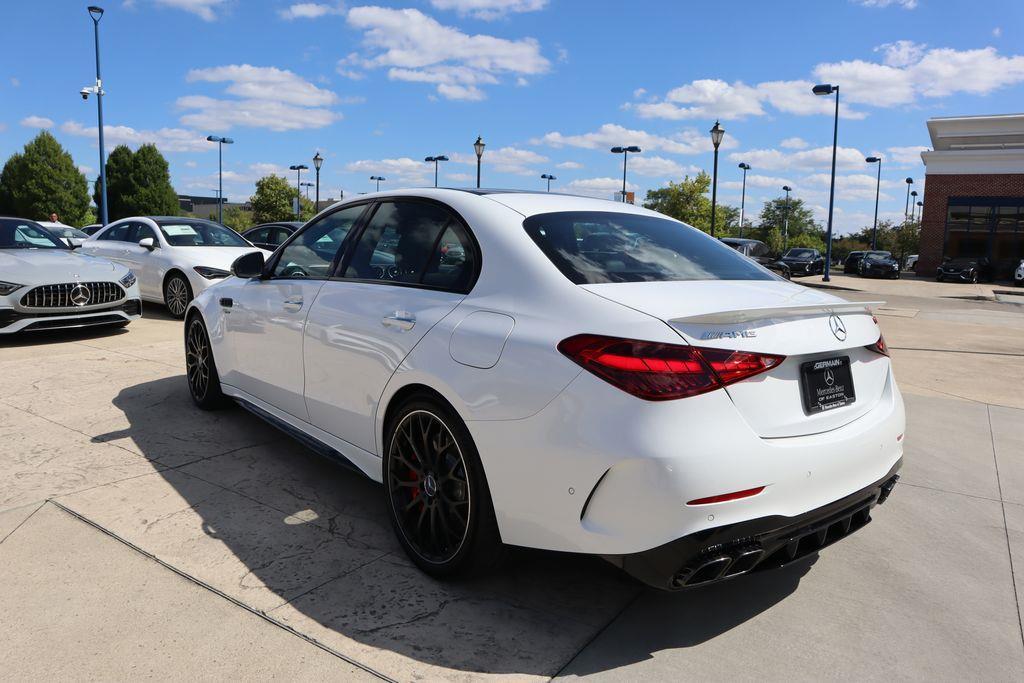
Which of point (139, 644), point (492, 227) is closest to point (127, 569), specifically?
point (139, 644)

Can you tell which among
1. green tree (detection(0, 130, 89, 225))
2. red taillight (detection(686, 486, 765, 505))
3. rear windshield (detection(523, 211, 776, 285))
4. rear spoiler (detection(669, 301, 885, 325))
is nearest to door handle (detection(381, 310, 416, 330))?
rear windshield (detection(523, 211, 776, 285))

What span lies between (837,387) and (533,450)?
3.77 ft

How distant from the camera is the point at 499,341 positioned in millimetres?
2709

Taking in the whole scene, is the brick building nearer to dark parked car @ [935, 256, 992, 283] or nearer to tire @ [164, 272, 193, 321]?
dark parked car @ [935, 256, 992, 283]

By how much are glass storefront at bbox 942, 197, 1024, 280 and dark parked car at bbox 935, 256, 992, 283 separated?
0.80 m

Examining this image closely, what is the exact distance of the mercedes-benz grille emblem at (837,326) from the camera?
8.98 feet

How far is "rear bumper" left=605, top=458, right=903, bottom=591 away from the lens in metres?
2.34

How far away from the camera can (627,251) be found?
3096 millimetres

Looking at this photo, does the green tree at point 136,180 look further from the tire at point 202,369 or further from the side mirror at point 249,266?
the side mirror at point 249,266

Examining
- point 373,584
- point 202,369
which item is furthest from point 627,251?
point 202,369

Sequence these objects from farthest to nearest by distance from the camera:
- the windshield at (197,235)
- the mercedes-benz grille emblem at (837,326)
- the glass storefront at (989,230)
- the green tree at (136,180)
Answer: the green tree at (136,180)
the glass storefront at (989,230)
the windshield at (197,235)
the mercedes-benz grille emblem at (837,326)

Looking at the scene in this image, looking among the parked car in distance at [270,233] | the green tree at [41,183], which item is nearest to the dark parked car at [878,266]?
the parked car in distance at [270,233]

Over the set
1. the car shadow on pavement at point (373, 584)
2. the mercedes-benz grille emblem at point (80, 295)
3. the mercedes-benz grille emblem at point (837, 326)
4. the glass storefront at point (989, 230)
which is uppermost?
the glass storefront at point (989, 230)

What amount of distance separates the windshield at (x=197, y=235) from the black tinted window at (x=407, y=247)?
27.1 ft
